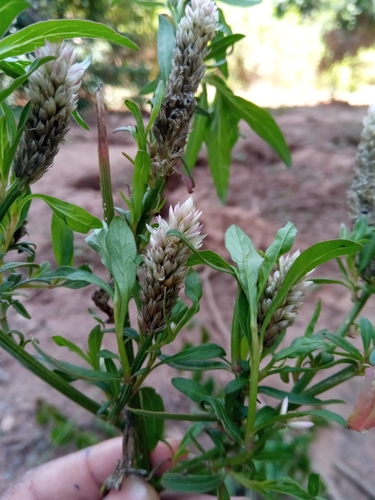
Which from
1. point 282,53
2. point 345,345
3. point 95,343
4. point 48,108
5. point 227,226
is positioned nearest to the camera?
point 48,108

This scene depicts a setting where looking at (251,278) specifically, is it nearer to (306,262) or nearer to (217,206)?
(306,262)

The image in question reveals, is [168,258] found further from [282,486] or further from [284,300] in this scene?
[282,486]

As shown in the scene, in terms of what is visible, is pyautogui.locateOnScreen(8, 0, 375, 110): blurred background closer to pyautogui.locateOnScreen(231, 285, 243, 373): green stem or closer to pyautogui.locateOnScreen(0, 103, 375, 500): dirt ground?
pyautogui.locateOnScreen(0, 103, 375, 500): dirt ground

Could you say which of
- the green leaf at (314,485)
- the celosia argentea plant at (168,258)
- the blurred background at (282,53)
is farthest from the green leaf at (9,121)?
the blurred background at (282,53)

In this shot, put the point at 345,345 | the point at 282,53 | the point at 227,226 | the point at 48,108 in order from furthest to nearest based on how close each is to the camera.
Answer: the point at 282,53 < the point at 227,226 < the point at 345,345 < the point at 48,108

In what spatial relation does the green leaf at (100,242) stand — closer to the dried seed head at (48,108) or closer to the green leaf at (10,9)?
the dried seed head at (48,108)

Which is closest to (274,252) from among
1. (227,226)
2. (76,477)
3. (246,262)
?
(246,262)
